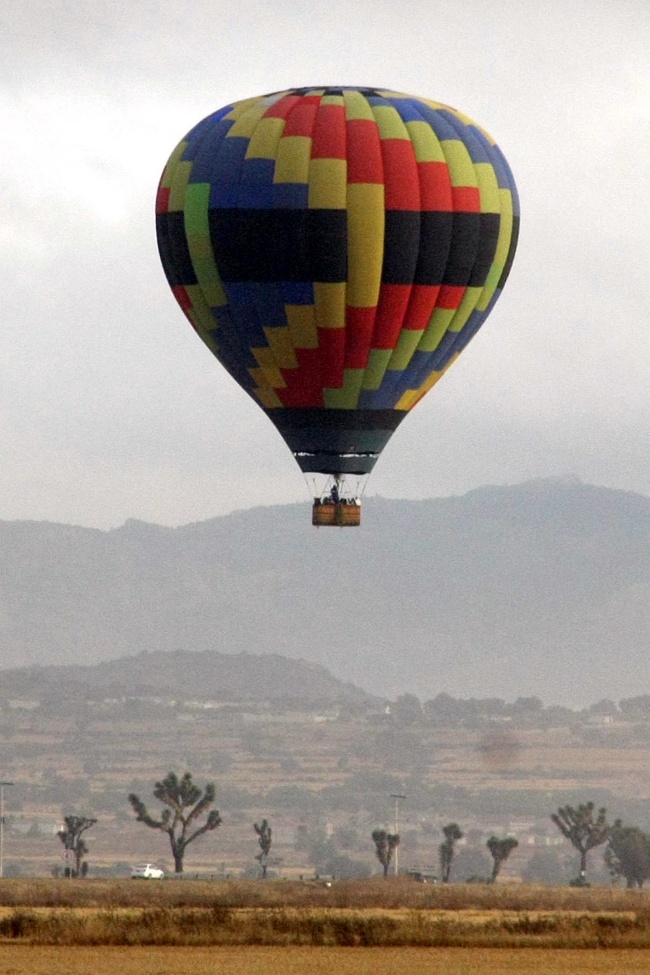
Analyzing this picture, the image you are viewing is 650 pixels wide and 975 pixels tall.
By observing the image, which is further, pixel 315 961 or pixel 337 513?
pixel 337 513

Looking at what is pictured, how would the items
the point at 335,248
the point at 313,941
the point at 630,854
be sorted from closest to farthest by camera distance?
the point at 313,941
the point at 335,248
the point at 630,854

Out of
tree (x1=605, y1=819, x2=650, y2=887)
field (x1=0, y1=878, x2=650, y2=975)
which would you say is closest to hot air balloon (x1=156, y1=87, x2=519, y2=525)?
field (x1=0, y1=878, x2=650, y2=975)

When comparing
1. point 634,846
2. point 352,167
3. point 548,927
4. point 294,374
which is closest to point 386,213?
point 352,167

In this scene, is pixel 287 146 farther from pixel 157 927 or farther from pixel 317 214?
pixel 157 927

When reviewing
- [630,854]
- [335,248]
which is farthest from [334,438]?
[630,854]

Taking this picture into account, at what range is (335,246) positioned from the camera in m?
63.8

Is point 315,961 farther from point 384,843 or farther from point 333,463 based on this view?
point 384,843

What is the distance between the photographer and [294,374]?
6550cm

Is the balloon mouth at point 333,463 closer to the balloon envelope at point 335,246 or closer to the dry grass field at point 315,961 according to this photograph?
the balloon envelope at point 335,246

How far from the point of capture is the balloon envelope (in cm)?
6375

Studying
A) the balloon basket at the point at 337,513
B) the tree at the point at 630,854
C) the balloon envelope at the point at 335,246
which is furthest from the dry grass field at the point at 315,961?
the tree at the point at 630,854

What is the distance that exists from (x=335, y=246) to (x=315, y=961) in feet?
78.5

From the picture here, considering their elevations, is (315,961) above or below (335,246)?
below

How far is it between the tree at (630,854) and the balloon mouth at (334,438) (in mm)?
92737
